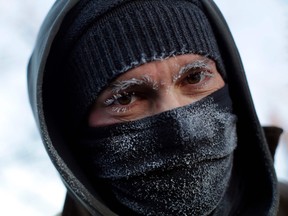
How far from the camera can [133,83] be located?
1959 mm

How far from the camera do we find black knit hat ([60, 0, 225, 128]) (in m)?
1.99

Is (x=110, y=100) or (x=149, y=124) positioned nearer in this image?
(x=149, y=124)

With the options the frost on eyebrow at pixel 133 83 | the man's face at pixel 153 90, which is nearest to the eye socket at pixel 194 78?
the man's face at pixel 153 90

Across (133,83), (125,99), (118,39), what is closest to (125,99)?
(125,99)

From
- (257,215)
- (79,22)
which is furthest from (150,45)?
(257,215)

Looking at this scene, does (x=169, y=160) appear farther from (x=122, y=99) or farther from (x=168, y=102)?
(x=122, y=99)

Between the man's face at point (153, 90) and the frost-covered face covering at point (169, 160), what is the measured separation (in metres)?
0.05

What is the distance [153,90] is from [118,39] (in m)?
0.23

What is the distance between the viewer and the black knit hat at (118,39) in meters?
1.99

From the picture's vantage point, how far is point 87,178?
2.05 meters

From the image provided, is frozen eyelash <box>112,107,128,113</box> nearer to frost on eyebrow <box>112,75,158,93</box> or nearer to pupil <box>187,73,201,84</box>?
frost on eyebrow <box>112,75,158,93</box>

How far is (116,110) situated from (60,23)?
1.25 feet

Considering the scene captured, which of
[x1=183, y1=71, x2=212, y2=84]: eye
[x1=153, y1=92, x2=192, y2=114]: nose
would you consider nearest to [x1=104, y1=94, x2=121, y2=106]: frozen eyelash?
[x1=153, y1=92, x2=192, y2=114]: nose

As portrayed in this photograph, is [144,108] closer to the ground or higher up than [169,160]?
higher up
